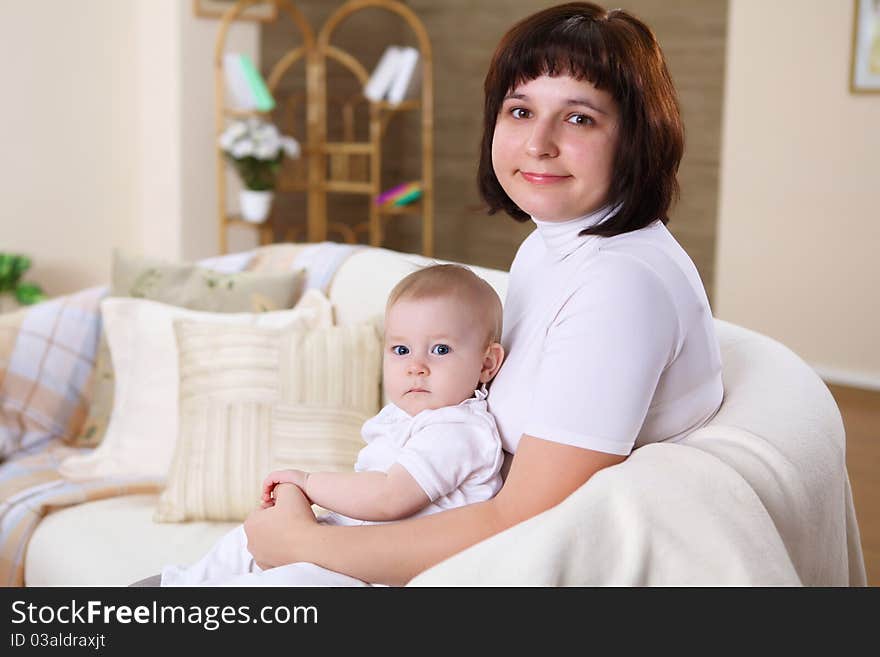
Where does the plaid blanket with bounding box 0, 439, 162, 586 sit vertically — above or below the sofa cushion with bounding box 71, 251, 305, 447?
below

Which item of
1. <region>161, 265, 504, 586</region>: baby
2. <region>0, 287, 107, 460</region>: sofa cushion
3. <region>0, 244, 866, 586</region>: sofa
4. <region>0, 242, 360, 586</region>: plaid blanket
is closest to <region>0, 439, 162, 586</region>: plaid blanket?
<region>0, 242, 360, 586</region>: plaid blanket

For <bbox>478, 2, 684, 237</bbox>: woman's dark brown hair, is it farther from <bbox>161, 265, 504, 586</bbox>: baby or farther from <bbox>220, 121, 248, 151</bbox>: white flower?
<bbox>220, 121, 248, 151</bbox>: white flower

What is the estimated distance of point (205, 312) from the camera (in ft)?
8.78

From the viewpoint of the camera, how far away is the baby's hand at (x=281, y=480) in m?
1.41

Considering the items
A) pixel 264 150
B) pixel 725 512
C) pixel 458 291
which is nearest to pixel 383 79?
pixel 264 150

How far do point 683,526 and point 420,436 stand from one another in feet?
Answer: 1.25

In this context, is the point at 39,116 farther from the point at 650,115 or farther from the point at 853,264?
the point at 650,115

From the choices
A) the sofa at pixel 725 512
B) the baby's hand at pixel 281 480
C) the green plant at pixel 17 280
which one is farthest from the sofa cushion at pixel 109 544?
the green plant at pixel 17 280

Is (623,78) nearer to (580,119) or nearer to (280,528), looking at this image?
(580,119)

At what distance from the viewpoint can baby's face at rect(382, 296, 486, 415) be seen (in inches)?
55.1

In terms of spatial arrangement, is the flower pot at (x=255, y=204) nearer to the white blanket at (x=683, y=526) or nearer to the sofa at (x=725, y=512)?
the sofa at (x=725, y=512)

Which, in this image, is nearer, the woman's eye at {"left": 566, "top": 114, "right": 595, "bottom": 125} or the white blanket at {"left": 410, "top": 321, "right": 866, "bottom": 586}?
the white blanket at {"left": 410, "top": 321, "right": 866, "bottom": 586}

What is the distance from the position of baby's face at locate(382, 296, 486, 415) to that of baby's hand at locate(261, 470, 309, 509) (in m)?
0.16

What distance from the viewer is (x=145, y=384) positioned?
8.43 feet
